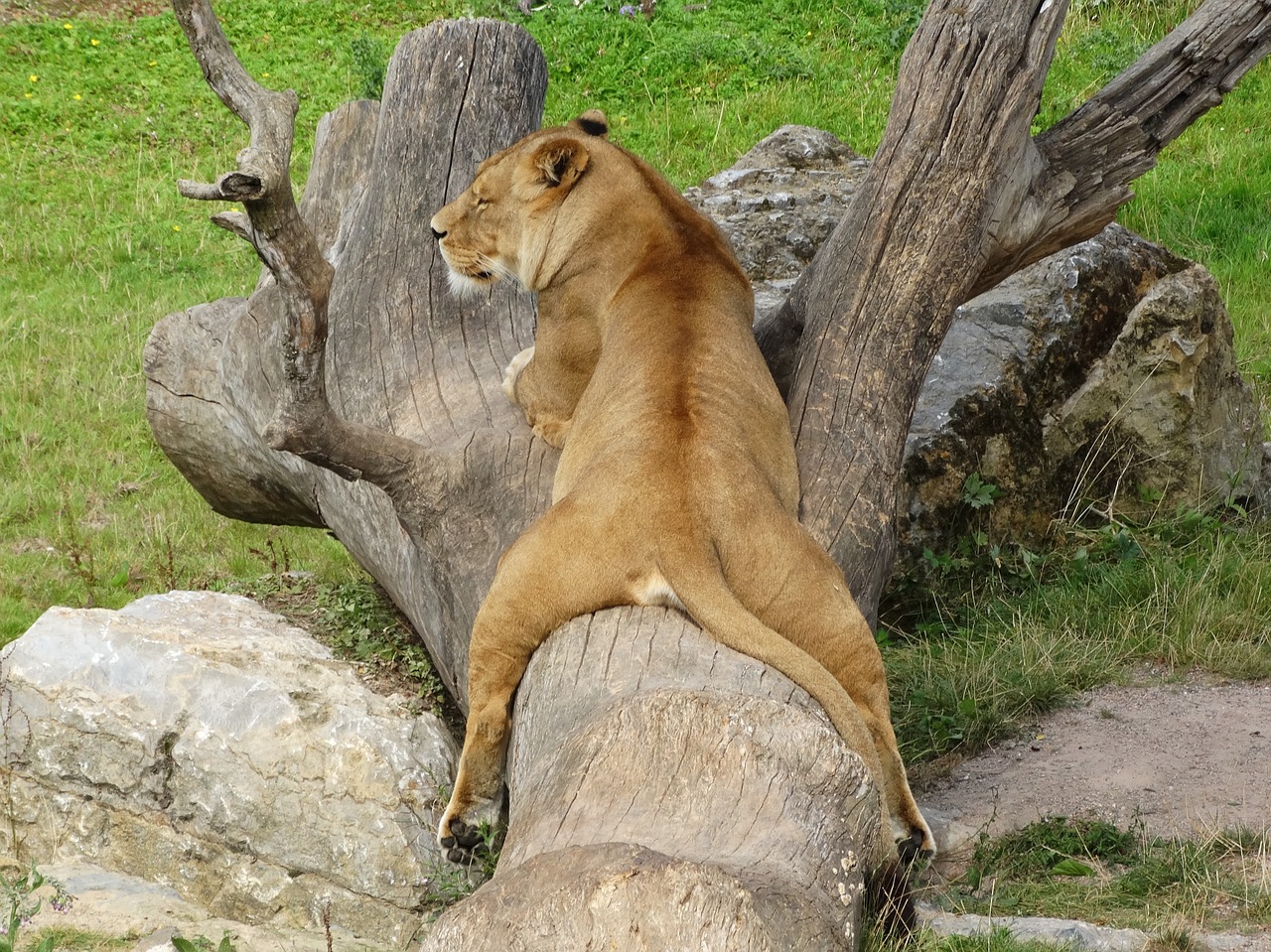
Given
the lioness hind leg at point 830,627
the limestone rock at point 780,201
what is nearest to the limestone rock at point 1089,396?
the limestone rock at point 780,201

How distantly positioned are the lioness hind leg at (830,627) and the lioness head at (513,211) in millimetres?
1971

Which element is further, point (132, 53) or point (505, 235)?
point (132, 53)

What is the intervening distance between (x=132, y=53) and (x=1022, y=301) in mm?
10581

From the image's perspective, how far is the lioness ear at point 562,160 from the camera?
5.43 meters

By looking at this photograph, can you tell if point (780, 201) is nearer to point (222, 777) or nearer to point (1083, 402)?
point (1083, 402)

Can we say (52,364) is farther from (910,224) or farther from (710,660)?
(710,660)

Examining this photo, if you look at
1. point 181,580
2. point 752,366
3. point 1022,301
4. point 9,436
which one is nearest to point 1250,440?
point 1022,301

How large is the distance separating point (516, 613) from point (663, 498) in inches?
21.6

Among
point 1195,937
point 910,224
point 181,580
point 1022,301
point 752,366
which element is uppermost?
point 910,224

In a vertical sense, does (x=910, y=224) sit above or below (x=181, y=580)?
above

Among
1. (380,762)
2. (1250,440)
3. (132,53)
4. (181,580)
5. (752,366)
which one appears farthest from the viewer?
(132,53)

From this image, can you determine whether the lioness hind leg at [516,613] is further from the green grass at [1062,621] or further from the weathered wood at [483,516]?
the green grass at [1062,621]

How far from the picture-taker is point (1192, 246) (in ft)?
34.4

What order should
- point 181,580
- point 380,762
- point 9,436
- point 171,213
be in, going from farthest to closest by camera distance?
point 171,213 → point 9,436 → point 181,580 → point 380,762
